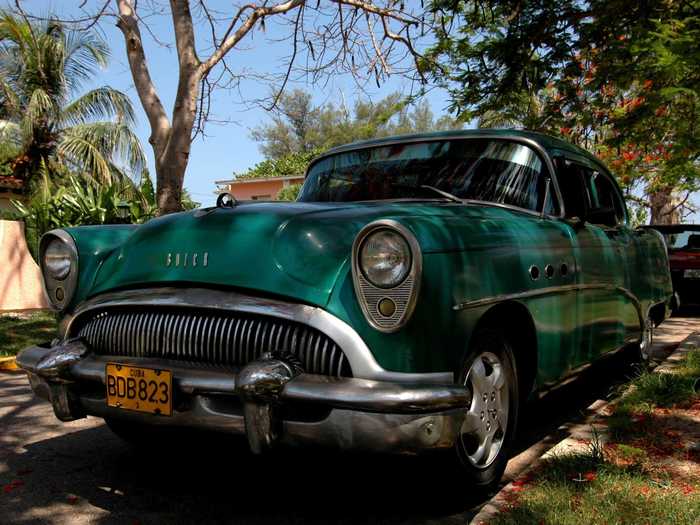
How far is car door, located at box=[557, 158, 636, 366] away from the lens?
3867mm

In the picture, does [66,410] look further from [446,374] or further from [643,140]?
[643,140]

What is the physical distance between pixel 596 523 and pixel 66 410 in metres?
2.14

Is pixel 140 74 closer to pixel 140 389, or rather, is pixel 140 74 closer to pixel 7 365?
pixel 7 365

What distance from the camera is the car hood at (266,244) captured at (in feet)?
8.53

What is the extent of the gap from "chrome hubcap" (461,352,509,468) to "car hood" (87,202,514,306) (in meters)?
0.55

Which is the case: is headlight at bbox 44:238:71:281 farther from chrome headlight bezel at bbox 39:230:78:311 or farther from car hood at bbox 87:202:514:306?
car hood at bbox 87:202:514:306

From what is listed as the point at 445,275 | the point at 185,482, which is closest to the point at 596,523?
the point at 445,275

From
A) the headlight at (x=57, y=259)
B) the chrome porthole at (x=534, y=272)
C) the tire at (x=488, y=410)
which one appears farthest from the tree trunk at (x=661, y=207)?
the headlight at (x=57, y=259)

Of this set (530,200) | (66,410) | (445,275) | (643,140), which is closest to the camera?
(445,275)

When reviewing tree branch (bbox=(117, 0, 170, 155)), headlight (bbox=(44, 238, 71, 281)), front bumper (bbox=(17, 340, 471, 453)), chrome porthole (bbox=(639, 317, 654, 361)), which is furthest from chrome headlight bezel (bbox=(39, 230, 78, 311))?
tree branch (bbox=(117, 0, 170, 155))

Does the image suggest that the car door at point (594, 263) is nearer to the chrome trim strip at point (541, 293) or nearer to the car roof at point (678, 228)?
the chrome trim strip at point (541, 293)

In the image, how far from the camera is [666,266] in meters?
6.16

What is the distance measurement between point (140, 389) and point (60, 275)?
3.32ft

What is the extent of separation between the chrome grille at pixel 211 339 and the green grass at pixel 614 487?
93 centimetres
